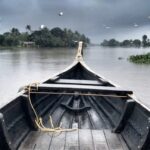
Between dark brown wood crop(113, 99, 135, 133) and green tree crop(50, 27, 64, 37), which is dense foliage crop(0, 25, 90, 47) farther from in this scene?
dark brown wood crop(113, 99, 135, 133)

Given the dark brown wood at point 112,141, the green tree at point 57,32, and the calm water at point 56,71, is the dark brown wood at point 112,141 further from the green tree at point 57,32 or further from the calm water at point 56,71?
the green tree at point 57,32

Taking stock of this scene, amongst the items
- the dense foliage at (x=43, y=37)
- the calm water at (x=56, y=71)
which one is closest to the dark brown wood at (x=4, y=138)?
the calm water at (x=56, y=71)

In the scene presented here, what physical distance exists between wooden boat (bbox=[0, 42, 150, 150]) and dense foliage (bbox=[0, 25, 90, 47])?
119 m

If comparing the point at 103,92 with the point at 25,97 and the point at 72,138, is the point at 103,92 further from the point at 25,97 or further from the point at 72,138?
the point at 25,97

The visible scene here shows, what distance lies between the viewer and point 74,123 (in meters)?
7.07

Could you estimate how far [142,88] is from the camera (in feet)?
72.6

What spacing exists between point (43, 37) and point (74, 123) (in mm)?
134535

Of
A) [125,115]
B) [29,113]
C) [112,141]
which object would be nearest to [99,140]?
[112,141]

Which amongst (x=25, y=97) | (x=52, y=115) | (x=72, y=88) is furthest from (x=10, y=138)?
(x=52, y=115)

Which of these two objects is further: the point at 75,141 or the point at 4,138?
the point at 75,141

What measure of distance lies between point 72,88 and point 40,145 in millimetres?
1363

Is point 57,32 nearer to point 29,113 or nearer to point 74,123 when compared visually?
point 74,123

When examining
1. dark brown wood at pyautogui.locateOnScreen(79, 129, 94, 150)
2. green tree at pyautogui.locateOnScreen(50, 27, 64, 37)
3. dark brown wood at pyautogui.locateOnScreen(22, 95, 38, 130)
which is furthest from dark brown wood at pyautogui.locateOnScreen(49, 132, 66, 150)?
green tree at pyautogui.locateOnScreen(50, 27, 64, 37)

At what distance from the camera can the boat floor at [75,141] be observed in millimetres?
5473
